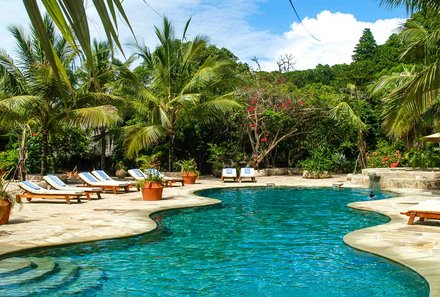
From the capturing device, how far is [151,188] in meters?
13.4

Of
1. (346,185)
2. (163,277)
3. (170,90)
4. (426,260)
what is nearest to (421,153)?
(346,185)

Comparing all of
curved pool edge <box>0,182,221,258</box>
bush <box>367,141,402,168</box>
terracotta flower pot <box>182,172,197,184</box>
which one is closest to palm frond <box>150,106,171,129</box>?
terracotta flower pot <box>182,172,197,184</box>

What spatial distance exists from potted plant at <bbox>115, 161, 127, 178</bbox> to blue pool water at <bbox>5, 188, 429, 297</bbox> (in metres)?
12.1

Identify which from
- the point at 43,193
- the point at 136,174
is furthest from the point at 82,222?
the point at 136,174

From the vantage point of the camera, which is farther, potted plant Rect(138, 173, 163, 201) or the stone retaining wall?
the stone retaining wall

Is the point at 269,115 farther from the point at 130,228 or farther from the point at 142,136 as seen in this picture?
the point at 130,228

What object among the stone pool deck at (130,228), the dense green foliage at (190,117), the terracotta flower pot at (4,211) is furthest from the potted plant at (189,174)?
the terracotta flower pot at (4,211)

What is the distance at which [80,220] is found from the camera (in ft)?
31.3

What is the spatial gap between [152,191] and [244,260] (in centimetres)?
662

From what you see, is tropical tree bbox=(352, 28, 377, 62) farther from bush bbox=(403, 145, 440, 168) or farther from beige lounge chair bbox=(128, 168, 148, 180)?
beige lounge chair bbox=(128, 168, 148, 180)

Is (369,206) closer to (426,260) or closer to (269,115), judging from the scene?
(426,260)

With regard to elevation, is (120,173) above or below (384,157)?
below

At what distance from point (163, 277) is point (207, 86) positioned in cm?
1641

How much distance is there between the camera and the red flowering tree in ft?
77.3
